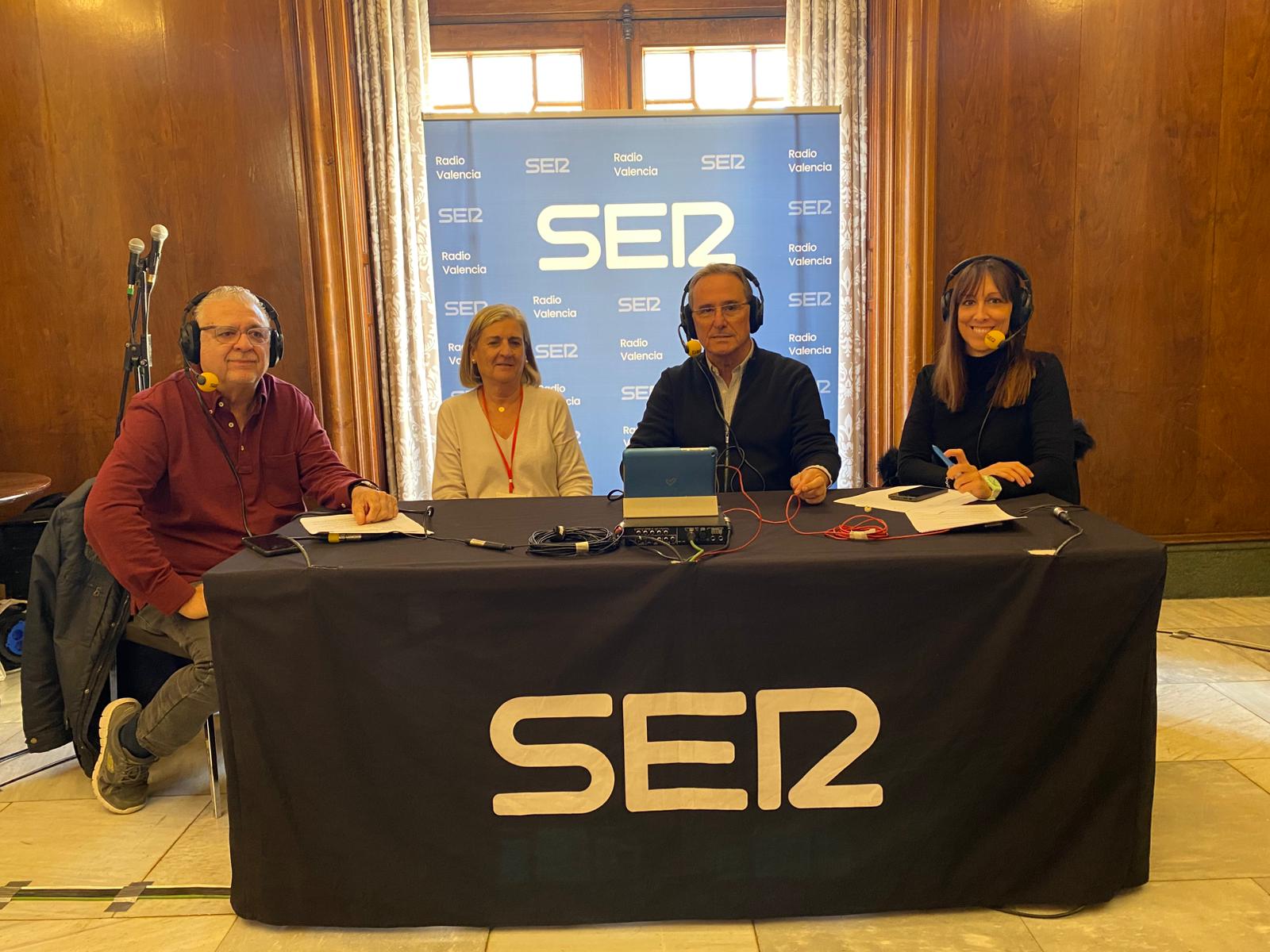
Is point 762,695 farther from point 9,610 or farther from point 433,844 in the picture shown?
point 9,610

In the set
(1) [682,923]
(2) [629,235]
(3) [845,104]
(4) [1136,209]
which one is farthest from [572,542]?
(4) [1136,209]

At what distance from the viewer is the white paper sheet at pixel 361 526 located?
176 cm

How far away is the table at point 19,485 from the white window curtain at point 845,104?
2870 mm

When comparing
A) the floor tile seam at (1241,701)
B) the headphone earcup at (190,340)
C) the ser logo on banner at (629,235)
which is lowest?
the floor tile seam at (1241,701)

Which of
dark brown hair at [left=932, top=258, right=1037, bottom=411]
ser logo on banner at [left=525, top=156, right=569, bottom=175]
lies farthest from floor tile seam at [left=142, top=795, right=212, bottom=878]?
ser logo on banner at [left=525, top=156, right=569, bottom=175]

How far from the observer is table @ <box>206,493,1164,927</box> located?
1.54m

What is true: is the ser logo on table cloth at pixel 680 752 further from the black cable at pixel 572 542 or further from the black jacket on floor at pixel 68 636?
the black jacket on floor at pixel 68 636

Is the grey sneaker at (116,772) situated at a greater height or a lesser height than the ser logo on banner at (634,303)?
lesser

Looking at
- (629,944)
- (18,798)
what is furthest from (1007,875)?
(18,798)

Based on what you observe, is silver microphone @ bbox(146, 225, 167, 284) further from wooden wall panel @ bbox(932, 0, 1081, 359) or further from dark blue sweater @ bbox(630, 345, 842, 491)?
wooden wall panel @ bbox(932, 0, 1081, 359)

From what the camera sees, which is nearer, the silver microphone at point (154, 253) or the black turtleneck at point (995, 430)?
the black turtleneck at point (995, 430)

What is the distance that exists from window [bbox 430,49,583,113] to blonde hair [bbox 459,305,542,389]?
169 centimetres

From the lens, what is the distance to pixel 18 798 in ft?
7.20

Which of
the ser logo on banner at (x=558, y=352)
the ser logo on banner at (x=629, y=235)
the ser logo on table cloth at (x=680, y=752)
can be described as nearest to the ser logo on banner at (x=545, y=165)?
the ser logo on banner at (x=629, y=235)
